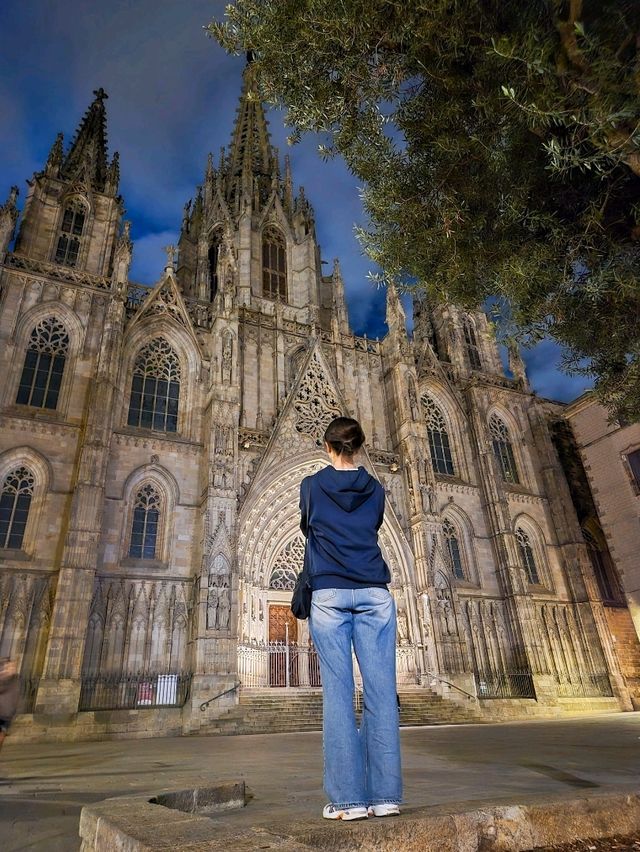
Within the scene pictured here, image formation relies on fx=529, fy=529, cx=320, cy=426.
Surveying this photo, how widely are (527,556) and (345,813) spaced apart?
23380mm

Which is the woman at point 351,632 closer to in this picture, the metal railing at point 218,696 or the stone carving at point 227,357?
the metal railing at point 218,696

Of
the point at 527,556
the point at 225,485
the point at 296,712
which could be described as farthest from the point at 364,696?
the point at 527,556

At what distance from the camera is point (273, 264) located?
1088 inches

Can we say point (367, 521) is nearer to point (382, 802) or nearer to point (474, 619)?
point (382, 802)

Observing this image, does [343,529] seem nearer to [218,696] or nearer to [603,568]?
[218,696]

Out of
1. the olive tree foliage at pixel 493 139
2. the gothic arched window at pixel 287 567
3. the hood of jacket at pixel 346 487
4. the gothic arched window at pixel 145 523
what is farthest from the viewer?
the gothic arched window at pixel 287 567

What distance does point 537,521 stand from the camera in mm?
24000

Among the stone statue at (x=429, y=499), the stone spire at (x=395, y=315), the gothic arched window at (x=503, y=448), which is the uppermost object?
the stone spire at (x=395, y=315)

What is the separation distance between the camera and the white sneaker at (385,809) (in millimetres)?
2268

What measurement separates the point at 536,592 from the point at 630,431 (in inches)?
300

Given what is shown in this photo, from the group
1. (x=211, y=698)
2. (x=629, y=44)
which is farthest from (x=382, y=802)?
(x=211, y=698)

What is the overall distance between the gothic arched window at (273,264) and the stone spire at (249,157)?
2556mm

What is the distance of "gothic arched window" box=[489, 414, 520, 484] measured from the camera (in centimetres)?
2536

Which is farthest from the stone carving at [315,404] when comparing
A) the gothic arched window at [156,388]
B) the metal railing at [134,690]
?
the metal railing at [134,690]
